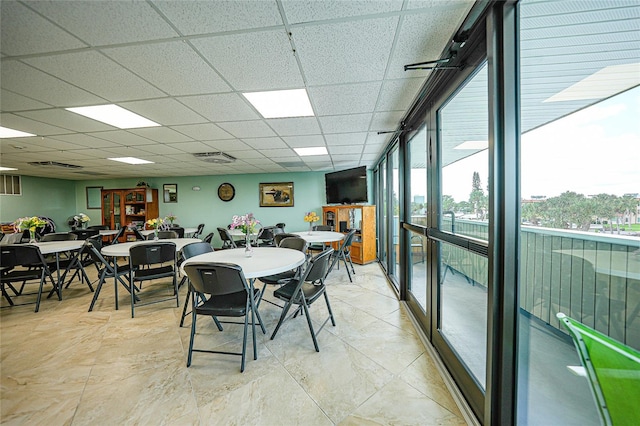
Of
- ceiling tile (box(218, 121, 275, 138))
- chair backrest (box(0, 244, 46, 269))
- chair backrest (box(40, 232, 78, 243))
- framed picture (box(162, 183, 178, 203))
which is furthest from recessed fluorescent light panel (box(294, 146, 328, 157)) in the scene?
framed picture (box(162, 183, 178, 203))

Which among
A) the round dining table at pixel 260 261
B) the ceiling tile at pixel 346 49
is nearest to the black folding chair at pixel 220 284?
the round dining table at pixel 260 261

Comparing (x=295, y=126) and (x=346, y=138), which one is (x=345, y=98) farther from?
(x=346, y=138)

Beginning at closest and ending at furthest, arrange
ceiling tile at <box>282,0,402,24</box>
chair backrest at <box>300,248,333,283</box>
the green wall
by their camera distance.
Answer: ceiling tile at <box>282,0,402,24</box> < chair backrest at <box>300,248,333,283</box> < the green wall

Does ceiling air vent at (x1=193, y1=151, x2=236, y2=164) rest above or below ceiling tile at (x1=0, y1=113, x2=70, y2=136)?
below

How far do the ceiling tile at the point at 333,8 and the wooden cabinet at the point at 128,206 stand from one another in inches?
331

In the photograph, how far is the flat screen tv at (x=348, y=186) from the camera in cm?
570

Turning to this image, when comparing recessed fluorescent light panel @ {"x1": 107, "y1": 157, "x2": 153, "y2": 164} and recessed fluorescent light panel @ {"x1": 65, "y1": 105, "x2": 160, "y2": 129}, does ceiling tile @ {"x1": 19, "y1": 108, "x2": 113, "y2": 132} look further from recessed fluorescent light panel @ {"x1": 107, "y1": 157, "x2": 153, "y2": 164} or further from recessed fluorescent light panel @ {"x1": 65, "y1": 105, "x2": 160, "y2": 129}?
recessed fluorescent light panel @ {"x1": 107, "y1": 157, "x2": 153, "y2": 164}

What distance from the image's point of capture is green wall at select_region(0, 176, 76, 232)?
705cm

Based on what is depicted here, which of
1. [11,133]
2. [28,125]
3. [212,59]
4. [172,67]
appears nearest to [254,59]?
[212,59]

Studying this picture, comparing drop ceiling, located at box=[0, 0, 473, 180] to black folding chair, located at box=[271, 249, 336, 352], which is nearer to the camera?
drop ceiling, located at box=[0, 0, 473, 180]

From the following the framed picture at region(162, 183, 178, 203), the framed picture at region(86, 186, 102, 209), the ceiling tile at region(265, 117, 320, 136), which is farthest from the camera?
the framed picture at region(86, 186, 102, 209)

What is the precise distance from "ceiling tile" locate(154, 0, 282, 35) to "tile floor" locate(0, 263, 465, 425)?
2.36 m

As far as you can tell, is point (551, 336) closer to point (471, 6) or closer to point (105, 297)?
point (471, 6)

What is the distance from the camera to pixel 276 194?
7598 mm
